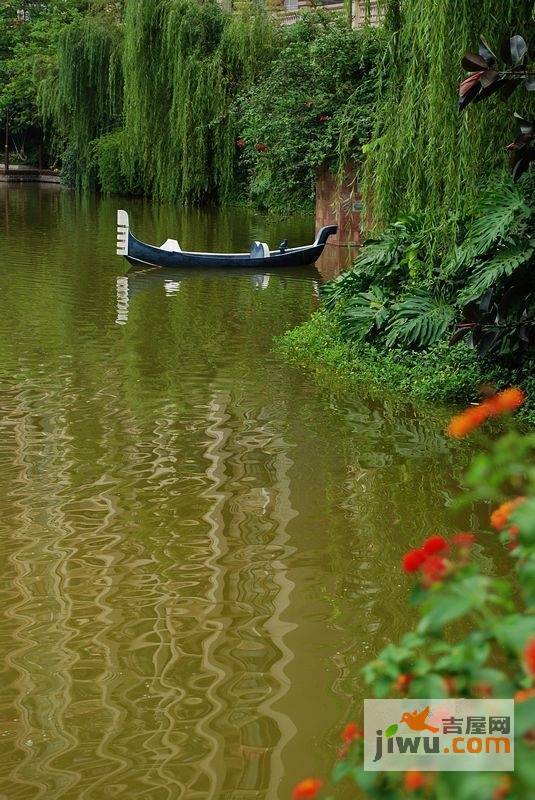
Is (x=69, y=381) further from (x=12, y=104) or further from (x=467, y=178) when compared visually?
(x=12, y=104)

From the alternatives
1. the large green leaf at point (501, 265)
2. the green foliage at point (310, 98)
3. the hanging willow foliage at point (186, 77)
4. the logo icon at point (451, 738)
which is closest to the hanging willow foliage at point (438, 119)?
the large green leaf at point (501, 265)

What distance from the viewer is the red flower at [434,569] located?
6.61 feet

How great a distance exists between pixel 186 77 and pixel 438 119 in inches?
835

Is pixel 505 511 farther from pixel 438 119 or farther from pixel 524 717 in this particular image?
pixel 438 119

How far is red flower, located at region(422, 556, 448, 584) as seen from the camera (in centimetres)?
202

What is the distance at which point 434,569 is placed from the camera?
2.04 metres

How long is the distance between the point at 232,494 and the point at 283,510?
44 centimetres

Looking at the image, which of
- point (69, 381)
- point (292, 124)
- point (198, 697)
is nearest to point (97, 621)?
point (198, 697)

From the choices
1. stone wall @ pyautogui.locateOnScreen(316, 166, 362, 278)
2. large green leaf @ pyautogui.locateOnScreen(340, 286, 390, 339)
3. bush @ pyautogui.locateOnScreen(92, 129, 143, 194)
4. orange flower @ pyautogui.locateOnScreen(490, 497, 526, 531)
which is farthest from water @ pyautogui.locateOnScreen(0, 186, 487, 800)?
bush @ pyautogui.locateOnScreen(92, 129, 143, 194)

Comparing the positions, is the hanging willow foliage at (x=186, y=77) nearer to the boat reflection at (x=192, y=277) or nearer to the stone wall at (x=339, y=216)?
the stone wall at (x=339, y=216)

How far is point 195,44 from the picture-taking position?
3134cm

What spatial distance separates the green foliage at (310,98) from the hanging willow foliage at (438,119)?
749 centimetres

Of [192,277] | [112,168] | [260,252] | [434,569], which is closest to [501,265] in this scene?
[434,569]

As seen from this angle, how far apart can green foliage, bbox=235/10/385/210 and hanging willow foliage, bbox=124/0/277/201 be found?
5.36 m
